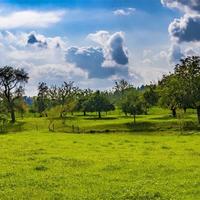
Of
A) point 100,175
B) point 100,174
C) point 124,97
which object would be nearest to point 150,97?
point 124,97

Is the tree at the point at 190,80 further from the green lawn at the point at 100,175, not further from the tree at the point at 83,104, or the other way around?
the green lawn at the point at 100,175

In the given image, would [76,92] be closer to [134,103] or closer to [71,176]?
[134,103]

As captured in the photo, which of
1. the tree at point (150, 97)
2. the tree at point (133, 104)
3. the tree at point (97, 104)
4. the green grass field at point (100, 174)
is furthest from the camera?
the tree at point (97, 104)

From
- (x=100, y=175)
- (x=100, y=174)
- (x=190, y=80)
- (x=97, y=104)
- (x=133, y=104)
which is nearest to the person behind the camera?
(x=100, y=175)

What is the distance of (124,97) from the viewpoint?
Result: 138375 millimetres

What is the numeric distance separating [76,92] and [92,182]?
527 feet

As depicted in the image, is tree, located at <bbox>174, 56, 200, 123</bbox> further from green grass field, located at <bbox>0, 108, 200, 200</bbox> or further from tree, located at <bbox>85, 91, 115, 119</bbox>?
green grass field, located at <bbox>0, 108, 200, 200</bbox>

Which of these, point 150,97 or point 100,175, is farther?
point 150,97

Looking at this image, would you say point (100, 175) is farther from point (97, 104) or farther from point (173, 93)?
point (97, 104)

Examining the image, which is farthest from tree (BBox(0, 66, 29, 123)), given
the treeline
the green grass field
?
→ the green grass field

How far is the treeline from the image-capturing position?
113m

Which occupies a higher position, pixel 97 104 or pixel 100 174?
pixel 97 104

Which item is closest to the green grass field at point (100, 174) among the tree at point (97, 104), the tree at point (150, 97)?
the tree at point (97, 104)

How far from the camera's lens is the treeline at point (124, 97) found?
371 feet
